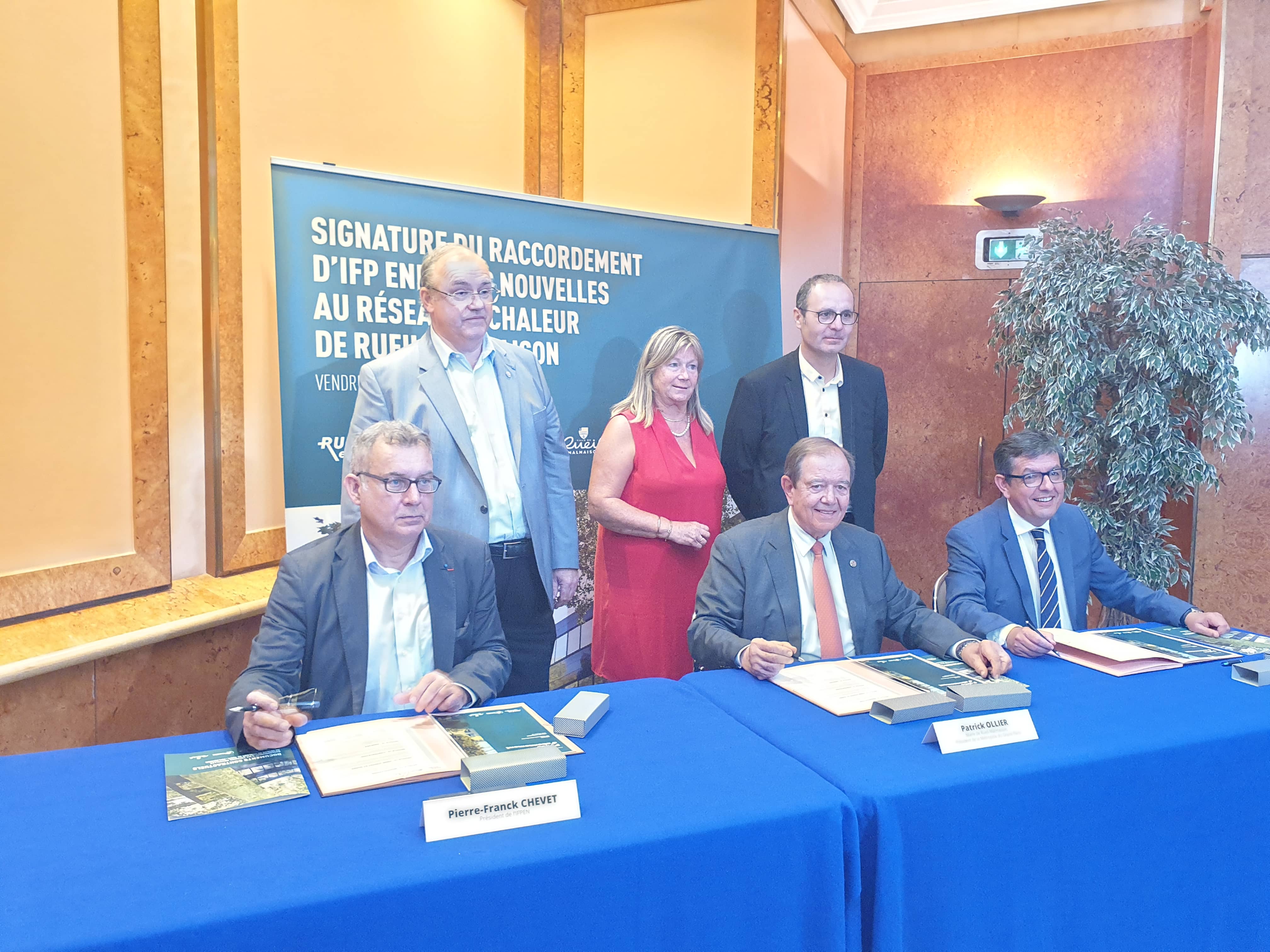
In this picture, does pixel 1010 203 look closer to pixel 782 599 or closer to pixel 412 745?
pixel 782 599

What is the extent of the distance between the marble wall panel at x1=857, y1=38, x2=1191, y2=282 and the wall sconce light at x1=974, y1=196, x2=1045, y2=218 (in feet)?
0.18

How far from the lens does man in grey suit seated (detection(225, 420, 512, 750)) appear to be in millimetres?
1967

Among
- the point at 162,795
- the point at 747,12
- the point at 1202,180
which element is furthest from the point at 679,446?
the point at 1202,180

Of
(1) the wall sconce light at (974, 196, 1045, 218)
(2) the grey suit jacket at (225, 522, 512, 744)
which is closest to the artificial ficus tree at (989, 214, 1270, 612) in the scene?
(1) the wall sconce light at (974, 196, 1045, 218)

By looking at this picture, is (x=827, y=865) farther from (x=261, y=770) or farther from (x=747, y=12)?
(x=747, y=12)

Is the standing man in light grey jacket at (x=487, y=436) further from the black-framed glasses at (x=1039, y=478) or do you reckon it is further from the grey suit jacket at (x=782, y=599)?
the black-framed glasses at (x=1039, y=478)

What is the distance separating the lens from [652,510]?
304 cm

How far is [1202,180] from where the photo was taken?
188 inches

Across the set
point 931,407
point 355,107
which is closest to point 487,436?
point 355,107

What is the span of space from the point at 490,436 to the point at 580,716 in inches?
46.6

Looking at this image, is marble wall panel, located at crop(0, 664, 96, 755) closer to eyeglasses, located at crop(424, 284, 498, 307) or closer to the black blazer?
eyeglasses, located at crop(424, 284, 498, 307)

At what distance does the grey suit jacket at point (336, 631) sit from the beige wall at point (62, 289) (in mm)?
1016

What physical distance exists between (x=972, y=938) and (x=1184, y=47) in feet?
16.4

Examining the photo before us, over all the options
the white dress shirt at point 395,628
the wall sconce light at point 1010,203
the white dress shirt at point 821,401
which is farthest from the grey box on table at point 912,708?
the wall sconce light at point 1010,203
